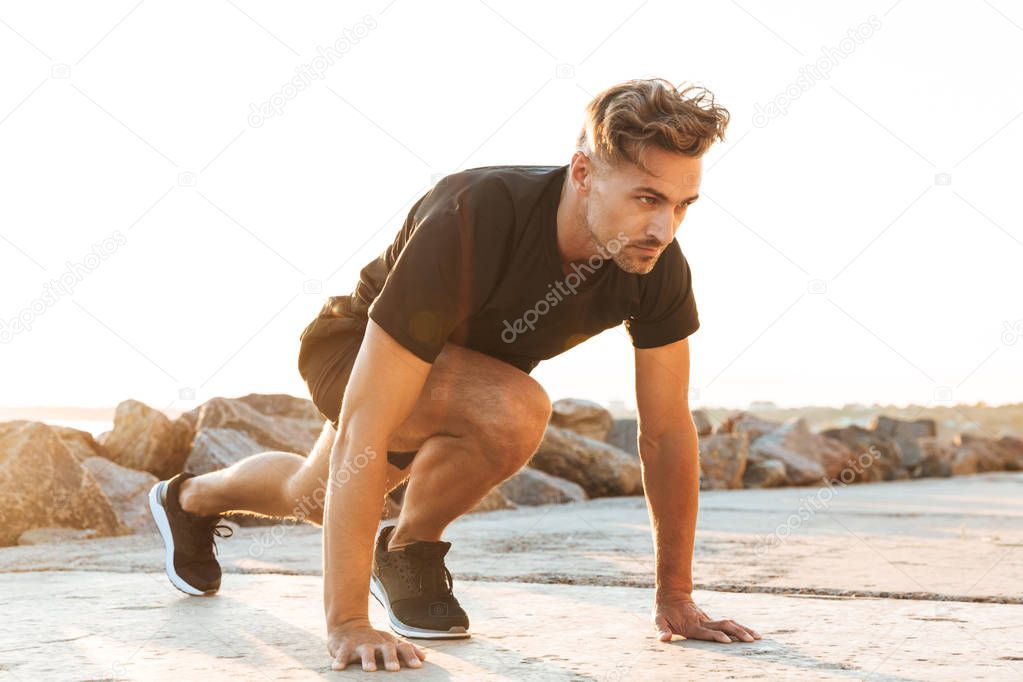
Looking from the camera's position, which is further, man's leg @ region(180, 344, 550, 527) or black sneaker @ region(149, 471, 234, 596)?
black sneaker @ region(149, 471, 234, 596)

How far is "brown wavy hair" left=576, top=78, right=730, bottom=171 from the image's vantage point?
2.15m

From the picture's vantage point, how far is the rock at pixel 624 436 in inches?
335

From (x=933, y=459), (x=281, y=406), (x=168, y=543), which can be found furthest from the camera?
(x=933, y=459)

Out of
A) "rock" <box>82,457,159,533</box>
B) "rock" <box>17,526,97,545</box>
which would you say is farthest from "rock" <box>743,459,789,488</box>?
"rock" <box>17,526,97,545</box>

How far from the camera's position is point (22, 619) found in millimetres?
2477

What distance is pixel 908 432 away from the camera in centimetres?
1172

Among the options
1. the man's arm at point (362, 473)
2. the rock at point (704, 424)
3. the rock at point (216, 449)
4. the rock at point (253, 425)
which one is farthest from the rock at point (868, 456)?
the man's arm at point (362, 473)

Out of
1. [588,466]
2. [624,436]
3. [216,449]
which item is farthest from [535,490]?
[624,436]

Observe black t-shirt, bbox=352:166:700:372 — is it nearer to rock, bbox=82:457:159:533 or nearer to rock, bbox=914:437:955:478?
rock, bbox=82:457:159:533

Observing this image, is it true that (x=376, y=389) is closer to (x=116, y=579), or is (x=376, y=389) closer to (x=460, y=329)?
(x=460, y=329)

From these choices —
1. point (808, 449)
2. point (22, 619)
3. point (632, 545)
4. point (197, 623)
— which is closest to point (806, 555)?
point (632, 545)

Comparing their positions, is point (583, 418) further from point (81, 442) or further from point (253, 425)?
point (81, 442)

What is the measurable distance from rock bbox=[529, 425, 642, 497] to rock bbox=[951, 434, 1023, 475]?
614cm

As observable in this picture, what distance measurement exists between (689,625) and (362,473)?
77 cm
